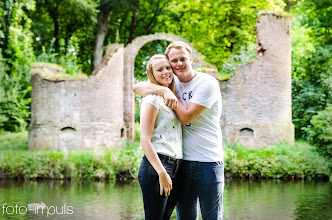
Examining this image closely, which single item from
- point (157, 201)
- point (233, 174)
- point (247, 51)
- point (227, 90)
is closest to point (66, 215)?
point (157, 201)

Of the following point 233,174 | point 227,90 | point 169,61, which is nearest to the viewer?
point 169,61

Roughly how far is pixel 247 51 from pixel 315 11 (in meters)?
10.2

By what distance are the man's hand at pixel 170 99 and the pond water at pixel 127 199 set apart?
215 inches

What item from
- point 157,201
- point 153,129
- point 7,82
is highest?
point 7,82

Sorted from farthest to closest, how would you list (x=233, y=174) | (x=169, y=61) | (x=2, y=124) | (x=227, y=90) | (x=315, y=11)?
(x=315, y=11) → (x=2, y=124) → (x=227, y=90) → (x=233, y=174) → (x=169, y=61)

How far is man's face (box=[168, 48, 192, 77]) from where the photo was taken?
448 centimetres

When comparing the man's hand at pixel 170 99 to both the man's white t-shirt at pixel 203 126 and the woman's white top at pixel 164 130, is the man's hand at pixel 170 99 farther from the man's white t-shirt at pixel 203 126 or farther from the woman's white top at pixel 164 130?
the man's white t-shirt at pixel 203 126

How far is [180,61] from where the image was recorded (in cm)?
451

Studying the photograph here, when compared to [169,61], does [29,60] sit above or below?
above

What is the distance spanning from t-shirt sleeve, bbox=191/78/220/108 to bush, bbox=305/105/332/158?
11675 millimetres

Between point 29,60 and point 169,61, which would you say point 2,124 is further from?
point 169,61

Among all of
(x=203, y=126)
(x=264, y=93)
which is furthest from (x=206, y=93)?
(x=264, y=93)

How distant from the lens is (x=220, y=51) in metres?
23.1

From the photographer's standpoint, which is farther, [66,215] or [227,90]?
[227,90]
